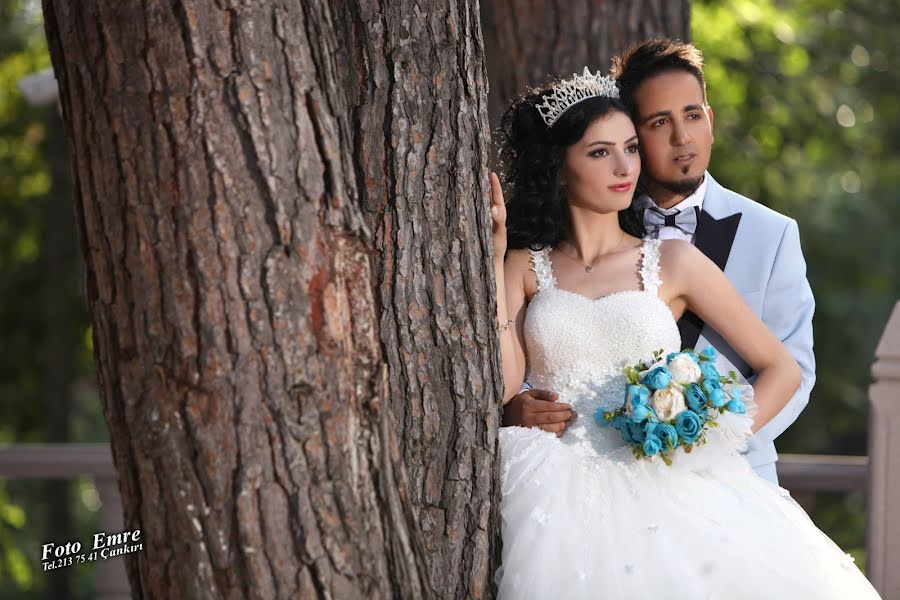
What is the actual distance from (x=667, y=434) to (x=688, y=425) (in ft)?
0.22

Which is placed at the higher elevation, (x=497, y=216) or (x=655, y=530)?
(x=497, y=216)

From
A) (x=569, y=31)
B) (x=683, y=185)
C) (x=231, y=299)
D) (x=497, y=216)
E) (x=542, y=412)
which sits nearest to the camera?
(x=231, y=299)

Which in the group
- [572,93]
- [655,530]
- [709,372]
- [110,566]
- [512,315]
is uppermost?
[572,93]

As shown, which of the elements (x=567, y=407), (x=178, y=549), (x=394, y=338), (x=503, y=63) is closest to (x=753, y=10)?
(x=503, y=63)

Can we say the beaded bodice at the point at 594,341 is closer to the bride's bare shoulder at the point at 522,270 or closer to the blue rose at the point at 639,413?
the bride's bare shoulder at the point at 522,270

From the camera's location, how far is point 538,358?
3719 mm

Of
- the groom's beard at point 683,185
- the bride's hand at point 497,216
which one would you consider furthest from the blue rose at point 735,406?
the groom's beard at point 683,185

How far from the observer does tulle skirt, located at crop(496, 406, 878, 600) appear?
117 inches

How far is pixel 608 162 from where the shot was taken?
3717 mm

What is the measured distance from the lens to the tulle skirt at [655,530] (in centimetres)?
296

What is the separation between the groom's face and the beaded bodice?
1.29 feet

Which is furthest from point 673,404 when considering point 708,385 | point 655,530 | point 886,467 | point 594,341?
point 886,467

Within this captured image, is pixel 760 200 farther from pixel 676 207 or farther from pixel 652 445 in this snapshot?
pixel 652 445

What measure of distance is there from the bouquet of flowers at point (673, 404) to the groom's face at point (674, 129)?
0.82m
